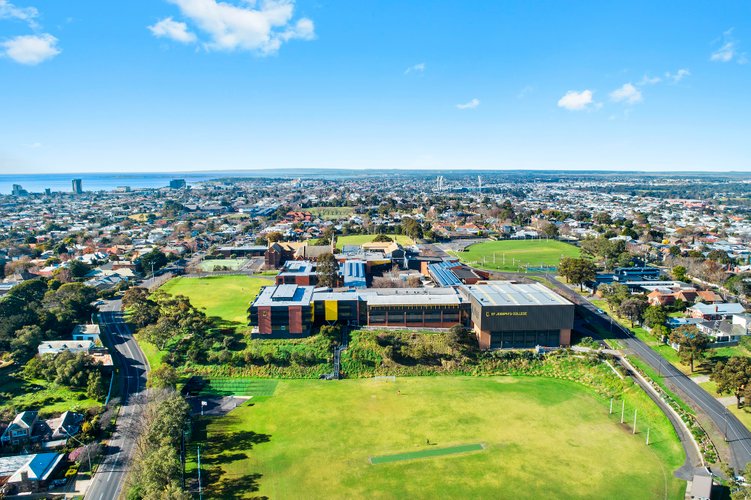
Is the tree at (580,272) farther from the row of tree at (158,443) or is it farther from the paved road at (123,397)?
the paved road at (123,397)

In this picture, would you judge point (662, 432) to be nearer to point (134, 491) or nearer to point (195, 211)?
point (134, 491)

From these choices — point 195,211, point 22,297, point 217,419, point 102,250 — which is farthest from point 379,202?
point 217,419

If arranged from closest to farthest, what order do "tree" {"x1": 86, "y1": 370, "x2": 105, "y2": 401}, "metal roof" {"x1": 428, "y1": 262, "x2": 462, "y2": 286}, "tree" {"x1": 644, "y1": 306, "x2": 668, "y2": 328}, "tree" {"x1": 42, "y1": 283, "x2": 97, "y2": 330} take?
"tree" {"x1": 86, "y1": 370, "x2": 105, "y2": 401} → "tree" {"x1": 644, "y1": 306, "x2": 668, "y2": 328} → "tree" {"x1": 42, "y1": 283, "x2": 97, "y2": 330} → "metal roof" {"x1": 428, "y1": 262, "x2": 462, "y2": 286}

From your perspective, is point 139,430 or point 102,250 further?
point 102,250

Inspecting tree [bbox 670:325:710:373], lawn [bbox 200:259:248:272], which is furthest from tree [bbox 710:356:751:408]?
lawn [bbox 200:259:248:272]

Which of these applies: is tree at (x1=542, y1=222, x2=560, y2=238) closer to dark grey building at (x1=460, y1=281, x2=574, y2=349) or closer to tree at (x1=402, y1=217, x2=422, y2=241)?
tree at (x1=402, y1=217, x2=422, y2=241)

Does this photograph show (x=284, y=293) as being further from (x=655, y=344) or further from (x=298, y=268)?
(x=655, y=344)

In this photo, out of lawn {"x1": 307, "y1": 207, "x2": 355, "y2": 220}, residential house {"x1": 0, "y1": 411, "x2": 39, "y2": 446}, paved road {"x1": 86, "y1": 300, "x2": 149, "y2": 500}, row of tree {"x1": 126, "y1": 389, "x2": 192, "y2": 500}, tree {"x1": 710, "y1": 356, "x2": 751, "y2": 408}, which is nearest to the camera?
row of tree {"x1": 126, "y1": 389, "x2": 192, "y2": 500}

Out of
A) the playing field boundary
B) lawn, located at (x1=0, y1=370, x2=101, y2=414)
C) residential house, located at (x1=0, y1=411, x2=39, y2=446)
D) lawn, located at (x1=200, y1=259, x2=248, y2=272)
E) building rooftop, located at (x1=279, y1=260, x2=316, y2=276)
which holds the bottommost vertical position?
the playing field boundary
